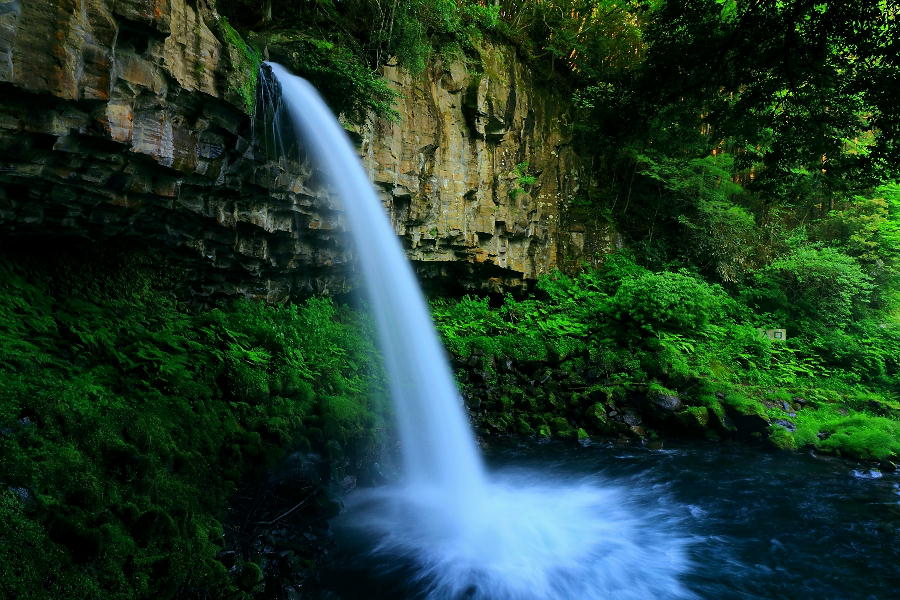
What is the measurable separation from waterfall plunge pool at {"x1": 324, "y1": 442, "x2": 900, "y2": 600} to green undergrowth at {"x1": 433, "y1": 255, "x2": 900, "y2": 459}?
1.28 m

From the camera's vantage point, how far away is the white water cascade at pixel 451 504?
5277mm

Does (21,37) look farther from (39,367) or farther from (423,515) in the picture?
(423,515)

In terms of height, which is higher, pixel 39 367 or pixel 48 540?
pixel 39 367

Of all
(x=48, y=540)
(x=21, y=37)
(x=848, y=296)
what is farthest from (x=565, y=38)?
(x=48, y=540)

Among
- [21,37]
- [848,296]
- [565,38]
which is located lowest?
[848,296]

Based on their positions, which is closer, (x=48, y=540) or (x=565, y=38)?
(x=48, y=540)

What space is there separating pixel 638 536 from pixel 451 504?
2674mm

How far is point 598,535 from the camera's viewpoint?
20.7 feet

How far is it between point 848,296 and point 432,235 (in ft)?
43.9

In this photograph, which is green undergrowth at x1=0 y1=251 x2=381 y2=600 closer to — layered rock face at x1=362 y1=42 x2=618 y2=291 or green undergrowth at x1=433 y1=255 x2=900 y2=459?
green undergrowth at x1=433 y1=255 x2=900 y2=459

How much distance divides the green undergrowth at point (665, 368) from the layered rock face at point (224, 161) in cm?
195

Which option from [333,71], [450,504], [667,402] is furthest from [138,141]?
[667,402]

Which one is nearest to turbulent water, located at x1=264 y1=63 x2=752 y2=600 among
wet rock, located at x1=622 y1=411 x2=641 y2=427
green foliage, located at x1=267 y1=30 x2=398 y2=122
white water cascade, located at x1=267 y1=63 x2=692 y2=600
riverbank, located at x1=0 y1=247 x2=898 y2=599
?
white water cascade, located at x1=267 y1=63 x2=692 y2=600

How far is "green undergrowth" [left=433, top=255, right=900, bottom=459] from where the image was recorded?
10117 mm
